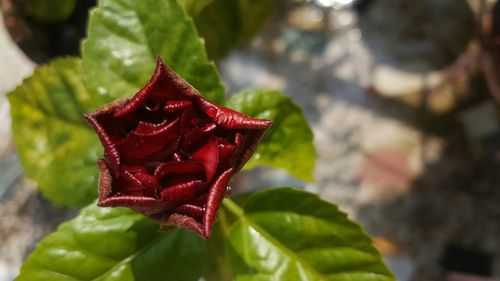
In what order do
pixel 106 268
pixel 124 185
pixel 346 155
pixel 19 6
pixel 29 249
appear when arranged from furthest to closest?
pixel 346 155 < pixel 29 249 < pixel 19 6 < pixel 106 268 < pixel 124 185

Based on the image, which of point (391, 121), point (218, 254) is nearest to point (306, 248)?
point (218, 254)

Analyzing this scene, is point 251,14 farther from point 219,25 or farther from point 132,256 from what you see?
point 132,256

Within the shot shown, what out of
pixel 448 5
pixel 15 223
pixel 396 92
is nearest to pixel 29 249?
pixel 15 223

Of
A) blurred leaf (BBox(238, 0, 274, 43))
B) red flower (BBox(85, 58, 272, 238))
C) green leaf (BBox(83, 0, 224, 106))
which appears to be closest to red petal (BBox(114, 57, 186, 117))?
red flower (BBox(85, 58, 272, 238))

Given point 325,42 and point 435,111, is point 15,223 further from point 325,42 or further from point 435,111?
point 435,111

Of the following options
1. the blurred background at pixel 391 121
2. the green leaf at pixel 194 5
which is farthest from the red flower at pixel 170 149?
the blurred background at pixel 391 121

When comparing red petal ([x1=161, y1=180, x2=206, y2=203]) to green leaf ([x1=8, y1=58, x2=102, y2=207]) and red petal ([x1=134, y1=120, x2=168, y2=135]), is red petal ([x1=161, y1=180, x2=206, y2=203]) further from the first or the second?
green leaf ([x1=8, y1=58, x2=102, y2=207])
